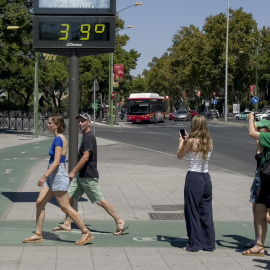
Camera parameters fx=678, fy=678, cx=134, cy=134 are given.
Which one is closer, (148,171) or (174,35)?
(148,171)

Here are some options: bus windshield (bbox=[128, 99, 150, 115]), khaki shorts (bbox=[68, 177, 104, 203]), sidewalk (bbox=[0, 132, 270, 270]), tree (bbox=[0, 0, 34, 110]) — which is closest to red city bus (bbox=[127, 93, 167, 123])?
bus windshield (bbox=[128, 99, 150, 115])

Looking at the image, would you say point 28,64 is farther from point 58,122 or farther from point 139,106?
point 58,122

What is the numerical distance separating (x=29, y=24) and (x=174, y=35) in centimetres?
8962

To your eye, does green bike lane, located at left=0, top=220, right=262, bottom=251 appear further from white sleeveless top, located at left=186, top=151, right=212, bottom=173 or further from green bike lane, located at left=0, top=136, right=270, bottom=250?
white sleeveless top, located at left=186, top=151, right=212, bottom=173

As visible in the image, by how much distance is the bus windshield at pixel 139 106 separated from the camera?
219ft

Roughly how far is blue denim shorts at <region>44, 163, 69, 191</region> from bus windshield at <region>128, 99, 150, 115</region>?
5816cm

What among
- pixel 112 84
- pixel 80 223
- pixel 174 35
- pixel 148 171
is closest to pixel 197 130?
pixel 80 223

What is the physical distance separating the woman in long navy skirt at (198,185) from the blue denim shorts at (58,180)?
1.52 meters

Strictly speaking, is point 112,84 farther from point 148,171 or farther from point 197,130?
point 197,130

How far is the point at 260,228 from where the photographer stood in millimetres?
8094

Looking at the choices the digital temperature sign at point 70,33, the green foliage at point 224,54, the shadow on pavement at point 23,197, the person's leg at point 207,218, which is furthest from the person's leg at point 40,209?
the green foliage at point 224,54

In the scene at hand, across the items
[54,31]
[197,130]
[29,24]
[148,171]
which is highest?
[29,24]

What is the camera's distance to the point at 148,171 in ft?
59.9

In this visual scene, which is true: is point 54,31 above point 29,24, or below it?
below
